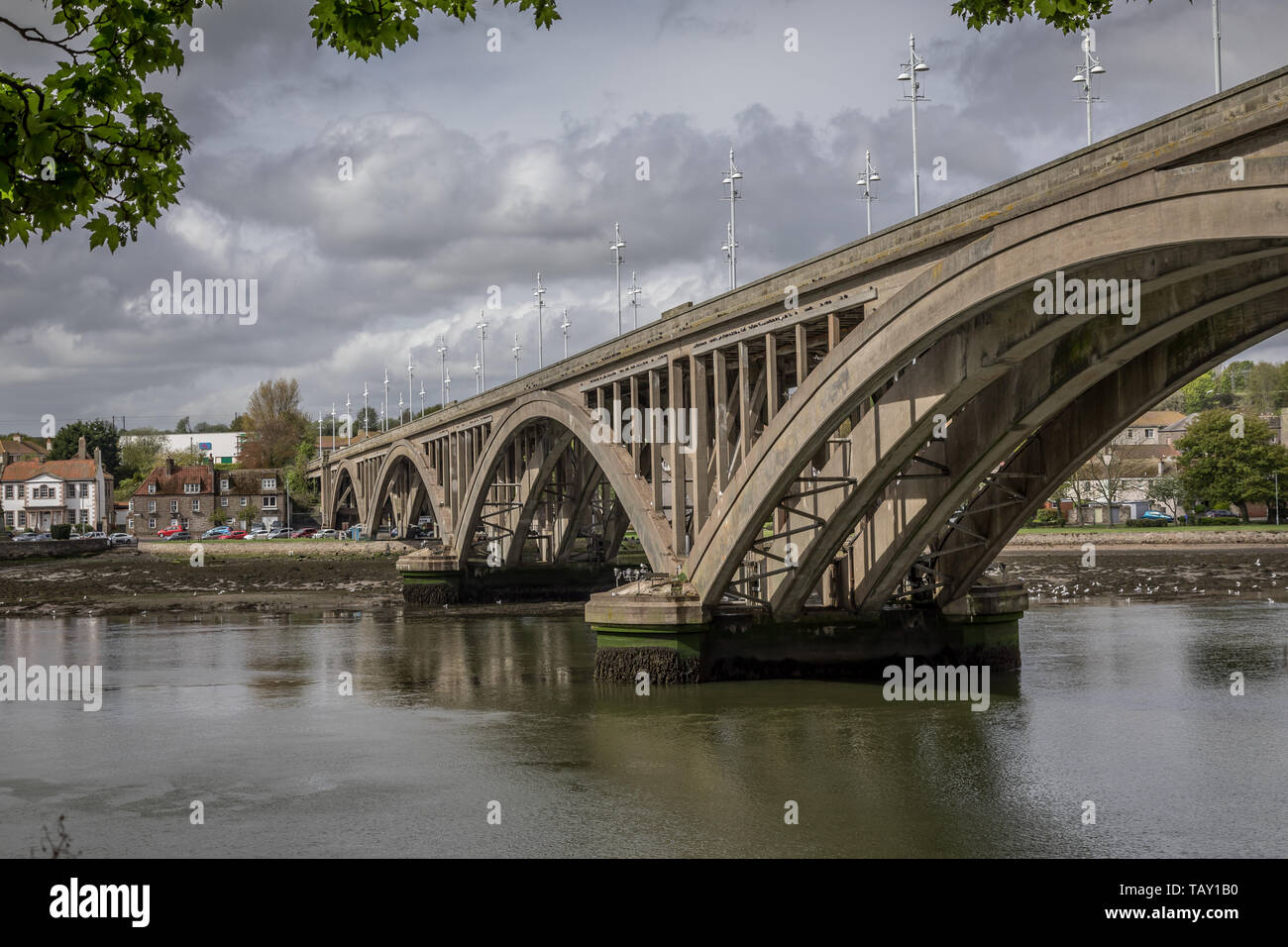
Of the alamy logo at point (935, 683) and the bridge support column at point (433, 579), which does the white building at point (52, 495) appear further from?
the alamy logo at point (935, 683)

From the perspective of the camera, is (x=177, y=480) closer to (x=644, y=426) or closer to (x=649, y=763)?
(x=644, y=426)

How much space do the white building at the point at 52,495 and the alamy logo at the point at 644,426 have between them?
4167 inches

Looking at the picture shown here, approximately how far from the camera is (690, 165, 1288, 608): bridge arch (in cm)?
1453

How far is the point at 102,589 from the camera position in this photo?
2510 inches

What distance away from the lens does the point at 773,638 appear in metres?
27.5

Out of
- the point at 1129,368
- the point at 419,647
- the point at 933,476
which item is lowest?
the point at 419,647

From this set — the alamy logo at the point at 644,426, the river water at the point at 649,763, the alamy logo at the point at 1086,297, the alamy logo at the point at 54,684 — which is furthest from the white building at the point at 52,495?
the alamy logo at the point at 1086,297

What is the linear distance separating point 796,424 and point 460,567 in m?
34.2

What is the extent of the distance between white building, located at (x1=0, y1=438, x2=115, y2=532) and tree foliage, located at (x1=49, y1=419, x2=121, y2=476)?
15.9 metres
